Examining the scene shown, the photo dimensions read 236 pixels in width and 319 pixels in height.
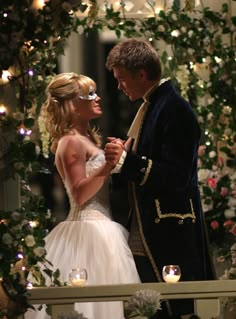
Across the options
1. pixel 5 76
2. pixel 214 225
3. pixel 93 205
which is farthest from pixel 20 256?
pixel 214 225

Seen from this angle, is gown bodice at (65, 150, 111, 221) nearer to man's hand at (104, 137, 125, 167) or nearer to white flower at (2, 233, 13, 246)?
man's hand at (104, 137, 125, 167)

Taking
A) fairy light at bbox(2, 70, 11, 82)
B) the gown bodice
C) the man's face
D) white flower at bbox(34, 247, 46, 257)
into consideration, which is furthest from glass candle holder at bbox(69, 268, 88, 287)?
the man's face

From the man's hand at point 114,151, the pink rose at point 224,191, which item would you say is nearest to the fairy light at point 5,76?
the man's hand at point 114,151

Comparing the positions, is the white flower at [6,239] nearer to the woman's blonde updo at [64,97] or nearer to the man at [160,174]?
the man at [160,174]

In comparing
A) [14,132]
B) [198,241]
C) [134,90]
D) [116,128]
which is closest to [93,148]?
[134,90]

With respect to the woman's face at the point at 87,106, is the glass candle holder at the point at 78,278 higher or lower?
lower

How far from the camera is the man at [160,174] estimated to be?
4.56m

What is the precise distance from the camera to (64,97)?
16.5 feet

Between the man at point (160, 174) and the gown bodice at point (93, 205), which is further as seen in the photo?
the gown bodice at point (93, 205)

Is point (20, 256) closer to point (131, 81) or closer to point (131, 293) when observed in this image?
point (131, 293)

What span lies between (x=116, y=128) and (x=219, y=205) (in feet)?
4.57

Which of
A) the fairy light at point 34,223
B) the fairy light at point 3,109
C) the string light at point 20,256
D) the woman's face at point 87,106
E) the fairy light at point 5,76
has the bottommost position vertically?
the string light at point 20,256

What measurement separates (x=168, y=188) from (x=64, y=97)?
2.69ft

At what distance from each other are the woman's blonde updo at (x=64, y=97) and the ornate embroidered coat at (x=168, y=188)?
44cm
